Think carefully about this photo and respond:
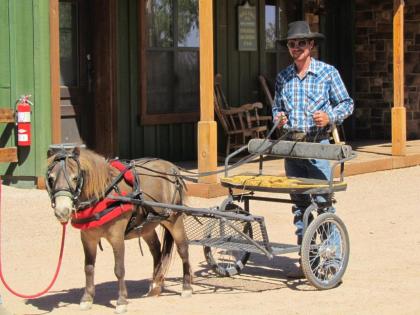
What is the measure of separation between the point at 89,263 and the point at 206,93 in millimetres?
5124

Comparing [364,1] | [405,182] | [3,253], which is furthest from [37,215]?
[364,1]

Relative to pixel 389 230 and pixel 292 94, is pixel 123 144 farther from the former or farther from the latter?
pixel 292 94

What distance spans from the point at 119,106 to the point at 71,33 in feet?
4.09

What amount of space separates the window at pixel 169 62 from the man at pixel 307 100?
20.5 feet

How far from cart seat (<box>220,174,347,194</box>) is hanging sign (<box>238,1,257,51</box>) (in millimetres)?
8290

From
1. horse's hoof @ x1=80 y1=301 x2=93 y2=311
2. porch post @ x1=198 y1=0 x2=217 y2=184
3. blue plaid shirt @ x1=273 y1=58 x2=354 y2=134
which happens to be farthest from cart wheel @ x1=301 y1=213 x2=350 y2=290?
porch post @ x1=198 y1=0 x2=217 y2=184

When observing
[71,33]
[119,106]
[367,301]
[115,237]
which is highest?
[71,33]

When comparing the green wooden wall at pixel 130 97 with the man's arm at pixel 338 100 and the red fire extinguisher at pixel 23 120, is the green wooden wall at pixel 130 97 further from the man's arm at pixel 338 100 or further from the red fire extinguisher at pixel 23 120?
the man's arm at pixel 338 100

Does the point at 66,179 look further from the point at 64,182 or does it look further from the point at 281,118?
the point at 281,118

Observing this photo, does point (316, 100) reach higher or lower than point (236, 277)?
higher

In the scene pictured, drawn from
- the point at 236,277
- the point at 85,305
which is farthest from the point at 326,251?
the point at 85,305

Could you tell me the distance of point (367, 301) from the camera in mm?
7047

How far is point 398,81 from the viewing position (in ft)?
48.9

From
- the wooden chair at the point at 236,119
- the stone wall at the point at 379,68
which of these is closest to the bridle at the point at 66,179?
the wooden chair at the point at 236,119
